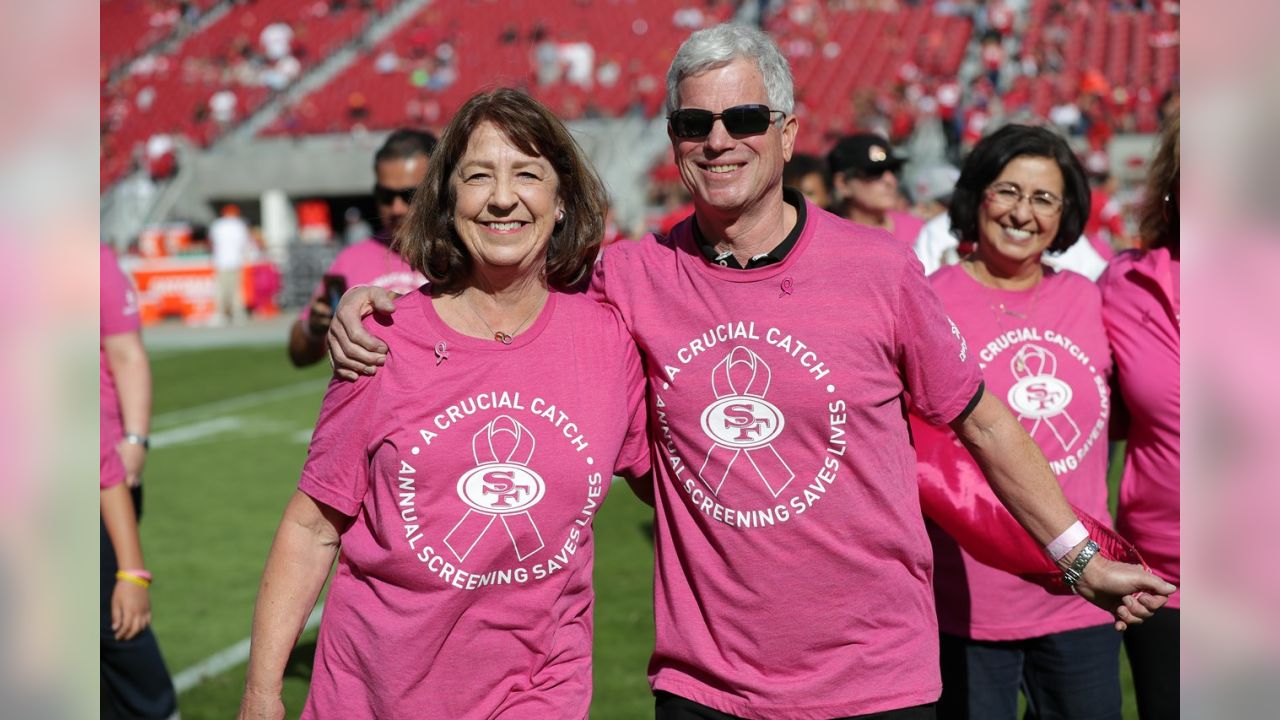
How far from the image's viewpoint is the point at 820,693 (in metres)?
2.52

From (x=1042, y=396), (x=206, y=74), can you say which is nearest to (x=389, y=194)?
(x=1042, y=396)

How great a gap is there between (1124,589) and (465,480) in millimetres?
1309

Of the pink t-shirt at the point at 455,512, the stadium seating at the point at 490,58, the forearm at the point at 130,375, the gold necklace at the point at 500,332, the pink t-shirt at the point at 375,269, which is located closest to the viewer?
the pink t-shirt at the point at 455,512

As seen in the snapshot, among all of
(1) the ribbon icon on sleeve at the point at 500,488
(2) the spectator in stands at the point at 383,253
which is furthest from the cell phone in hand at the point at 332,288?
(1) the ribbon icon on sleeve at the point at 500,488

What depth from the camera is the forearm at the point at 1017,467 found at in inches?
104

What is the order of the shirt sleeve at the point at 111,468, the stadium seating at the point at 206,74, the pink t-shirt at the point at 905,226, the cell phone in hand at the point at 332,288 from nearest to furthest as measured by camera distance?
the shirt sleeve at the point at 111,468 < the cell phone in hand at the point at 332,288 < the pink t-shirt at the point at 905,226 < the stadium seating at the point at 206,74

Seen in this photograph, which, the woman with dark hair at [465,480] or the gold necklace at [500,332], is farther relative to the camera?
the gold necklace at [500,332]

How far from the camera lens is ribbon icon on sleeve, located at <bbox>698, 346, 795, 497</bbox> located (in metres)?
2.51

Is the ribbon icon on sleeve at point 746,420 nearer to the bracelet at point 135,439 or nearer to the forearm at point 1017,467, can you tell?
the forearm at point 1017,467

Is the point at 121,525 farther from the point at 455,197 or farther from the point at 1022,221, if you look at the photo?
the point at 1022,221

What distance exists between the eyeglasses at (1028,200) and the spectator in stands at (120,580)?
8.40ft

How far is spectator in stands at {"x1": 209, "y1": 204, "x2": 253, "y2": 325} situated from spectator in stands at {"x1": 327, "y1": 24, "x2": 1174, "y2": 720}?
70.2 ft

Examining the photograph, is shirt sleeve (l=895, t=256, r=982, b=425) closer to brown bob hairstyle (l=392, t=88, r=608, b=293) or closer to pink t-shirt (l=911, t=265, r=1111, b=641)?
brown bob hairstyle (l=392, t=88, r=608, b=293)
